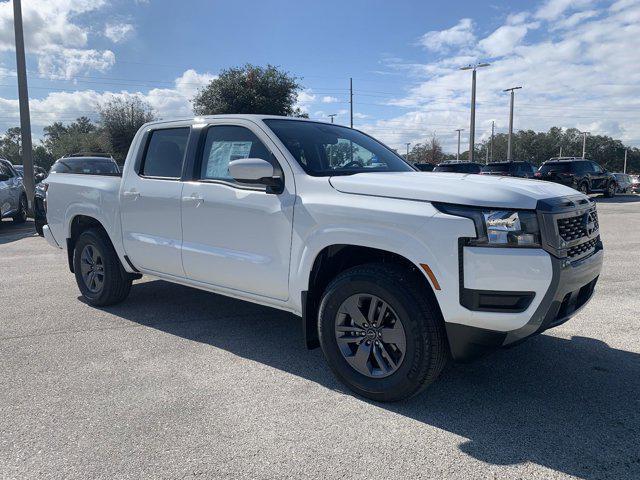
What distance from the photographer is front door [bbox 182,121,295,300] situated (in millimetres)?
3691

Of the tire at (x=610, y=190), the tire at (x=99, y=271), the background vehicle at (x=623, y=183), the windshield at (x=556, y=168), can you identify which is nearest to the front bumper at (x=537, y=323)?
the tire at (x=99, y=271)

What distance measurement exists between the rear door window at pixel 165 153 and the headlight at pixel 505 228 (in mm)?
2720

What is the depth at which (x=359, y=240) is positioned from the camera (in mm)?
3225

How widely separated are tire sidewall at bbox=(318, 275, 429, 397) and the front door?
1.50 ft

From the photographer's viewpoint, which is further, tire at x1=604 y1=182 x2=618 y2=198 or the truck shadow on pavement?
tire at x1=604 y1=182 x2=618 y2=198

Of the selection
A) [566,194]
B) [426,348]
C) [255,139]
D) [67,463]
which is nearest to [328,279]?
[426,348]

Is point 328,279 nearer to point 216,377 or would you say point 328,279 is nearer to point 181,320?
point 216,377

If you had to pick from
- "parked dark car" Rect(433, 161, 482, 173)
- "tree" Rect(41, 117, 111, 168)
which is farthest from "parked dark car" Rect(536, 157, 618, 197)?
"tree" Rect(41, 117, 111, 168)

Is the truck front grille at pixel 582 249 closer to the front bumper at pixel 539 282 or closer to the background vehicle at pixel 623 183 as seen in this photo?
the front bumper at pixel 539 282

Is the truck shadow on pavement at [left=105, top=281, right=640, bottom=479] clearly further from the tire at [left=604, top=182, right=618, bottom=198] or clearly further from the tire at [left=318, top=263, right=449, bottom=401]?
the tire at [left=604, top=182, right=618, bottom=198]

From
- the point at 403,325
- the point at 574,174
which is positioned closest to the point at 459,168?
the point at 574,174

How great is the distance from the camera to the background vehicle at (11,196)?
12.9 meters

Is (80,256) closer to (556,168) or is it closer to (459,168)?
(459,168)

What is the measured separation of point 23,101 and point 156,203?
14.2m
